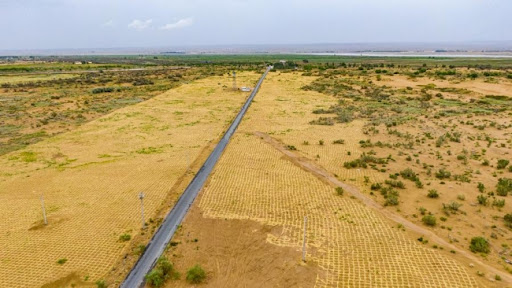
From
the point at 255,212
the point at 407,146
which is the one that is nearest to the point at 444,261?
the point at 255,212

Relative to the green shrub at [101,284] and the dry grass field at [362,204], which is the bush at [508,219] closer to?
the dry grass field at [362,204]

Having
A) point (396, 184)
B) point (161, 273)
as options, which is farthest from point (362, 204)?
point (161, 273)

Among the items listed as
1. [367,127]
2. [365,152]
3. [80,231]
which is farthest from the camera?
[367,127]

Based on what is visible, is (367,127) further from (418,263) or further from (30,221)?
(30,221)

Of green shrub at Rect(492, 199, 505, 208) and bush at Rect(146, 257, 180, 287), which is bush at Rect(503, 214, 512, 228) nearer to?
green shrub at Rect(492, 199, 505, 208)

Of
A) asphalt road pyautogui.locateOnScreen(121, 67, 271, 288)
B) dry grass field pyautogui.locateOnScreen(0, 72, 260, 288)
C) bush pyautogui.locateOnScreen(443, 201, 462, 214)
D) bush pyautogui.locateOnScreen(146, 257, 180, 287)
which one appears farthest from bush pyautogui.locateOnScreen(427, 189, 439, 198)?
dry grass field pyautogui.locateOnScreen(0, 72, 260, 288)

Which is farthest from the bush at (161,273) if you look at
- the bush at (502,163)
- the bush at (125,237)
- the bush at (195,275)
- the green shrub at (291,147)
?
the bush at (502,163)
